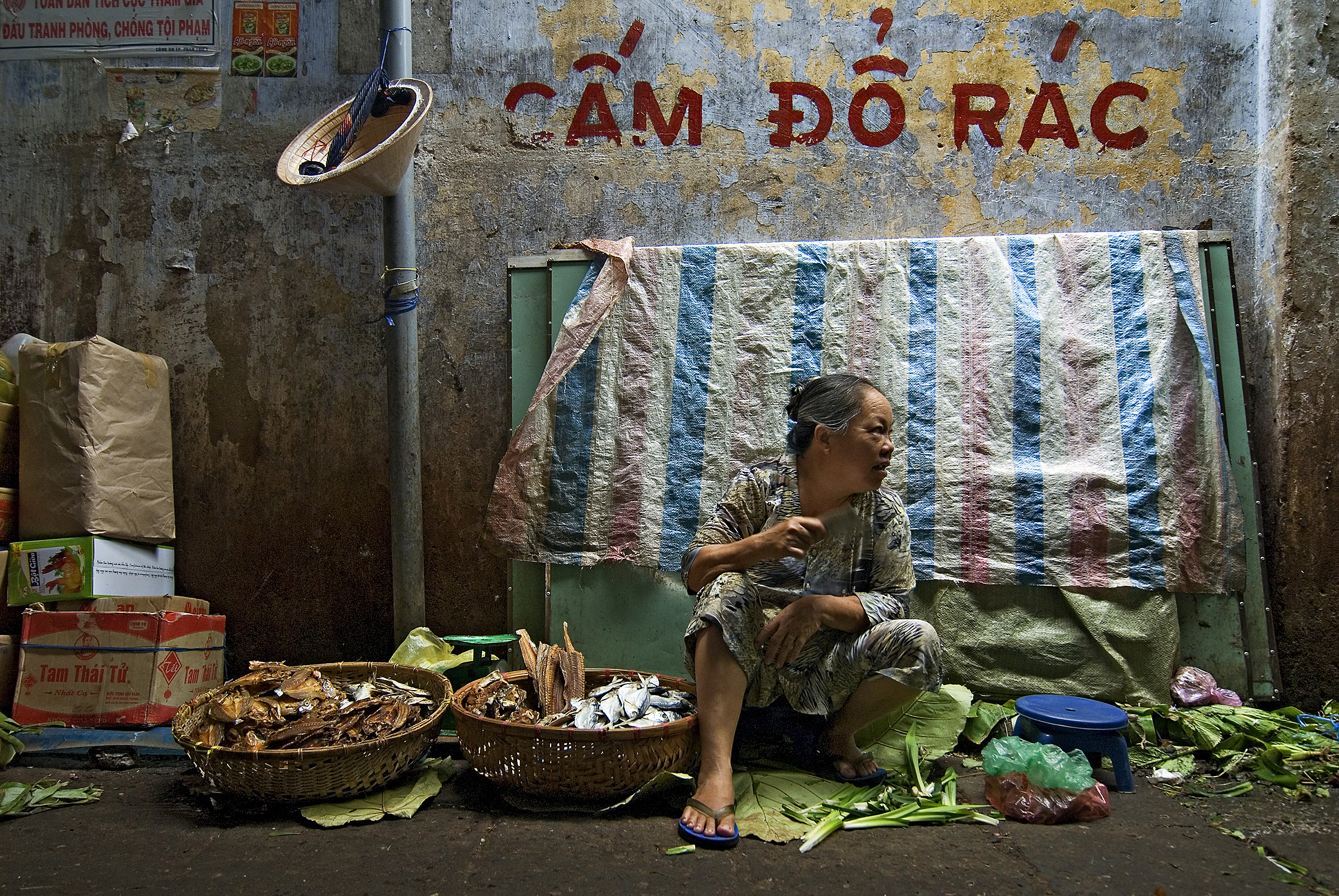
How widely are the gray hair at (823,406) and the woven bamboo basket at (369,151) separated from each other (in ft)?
5.83

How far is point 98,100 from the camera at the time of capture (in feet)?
13.2

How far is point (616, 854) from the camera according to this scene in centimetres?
217

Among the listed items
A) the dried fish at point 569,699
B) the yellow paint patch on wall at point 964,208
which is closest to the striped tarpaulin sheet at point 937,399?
the yellow paint patch on wall at point 964,208

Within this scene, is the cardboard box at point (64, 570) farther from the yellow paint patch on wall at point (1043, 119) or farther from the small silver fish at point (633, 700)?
the yellow paint patch on wall at point (1043, 119)

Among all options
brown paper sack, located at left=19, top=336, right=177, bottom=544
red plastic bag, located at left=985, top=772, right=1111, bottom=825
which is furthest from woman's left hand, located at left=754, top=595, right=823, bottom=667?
brown paper sack, located at left=19, top=336, right=177, bottom=544

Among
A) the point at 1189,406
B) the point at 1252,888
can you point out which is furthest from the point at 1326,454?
the point at 1252,888

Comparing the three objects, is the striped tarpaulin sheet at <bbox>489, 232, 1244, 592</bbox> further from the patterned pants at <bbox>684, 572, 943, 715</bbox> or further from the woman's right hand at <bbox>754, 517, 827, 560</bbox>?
the woman's right hand at <bbox>754, 517, 827, 560</bbox>

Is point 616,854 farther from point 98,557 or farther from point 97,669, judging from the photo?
point 98,557

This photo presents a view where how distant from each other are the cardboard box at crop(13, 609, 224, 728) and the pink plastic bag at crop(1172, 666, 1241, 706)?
153 inches

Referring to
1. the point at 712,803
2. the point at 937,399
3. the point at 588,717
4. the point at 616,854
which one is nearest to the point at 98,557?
the point at 588,717

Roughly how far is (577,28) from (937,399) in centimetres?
243

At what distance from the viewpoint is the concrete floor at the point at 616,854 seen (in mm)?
1999

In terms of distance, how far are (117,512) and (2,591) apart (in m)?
0.51

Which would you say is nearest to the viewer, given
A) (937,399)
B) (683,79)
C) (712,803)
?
(712,803)
